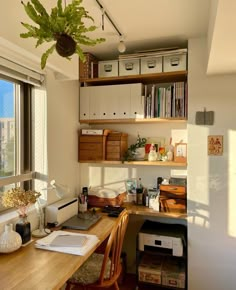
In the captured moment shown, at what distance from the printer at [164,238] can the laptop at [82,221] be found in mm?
497

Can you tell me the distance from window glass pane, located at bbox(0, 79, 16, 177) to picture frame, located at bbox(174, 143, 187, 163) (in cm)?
150

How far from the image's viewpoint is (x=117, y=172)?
2895 mm

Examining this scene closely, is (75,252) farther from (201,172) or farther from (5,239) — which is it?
(201,172)

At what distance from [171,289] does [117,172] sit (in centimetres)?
128

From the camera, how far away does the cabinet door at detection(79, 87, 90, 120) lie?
2.70 metres

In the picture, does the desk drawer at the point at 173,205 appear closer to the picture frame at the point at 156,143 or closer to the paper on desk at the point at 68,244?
the picture frame at the point at 156,143

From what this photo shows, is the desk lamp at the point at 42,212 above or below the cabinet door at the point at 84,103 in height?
below

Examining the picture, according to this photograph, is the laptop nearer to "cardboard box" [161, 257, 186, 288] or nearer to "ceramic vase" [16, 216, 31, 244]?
"ceramic vase" [16, 216, 31, 244]

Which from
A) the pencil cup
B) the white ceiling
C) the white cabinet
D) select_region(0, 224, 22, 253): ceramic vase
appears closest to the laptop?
the pencil cup

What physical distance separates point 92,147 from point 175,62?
3.88ft

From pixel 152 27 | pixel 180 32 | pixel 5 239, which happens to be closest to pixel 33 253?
pixel 5 239

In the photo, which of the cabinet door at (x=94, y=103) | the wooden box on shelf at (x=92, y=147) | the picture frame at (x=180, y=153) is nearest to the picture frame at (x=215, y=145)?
the picture frame at (x=180, y=153)

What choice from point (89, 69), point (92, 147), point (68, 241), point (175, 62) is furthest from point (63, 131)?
point (175, 62)

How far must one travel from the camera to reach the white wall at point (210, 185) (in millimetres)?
2205
